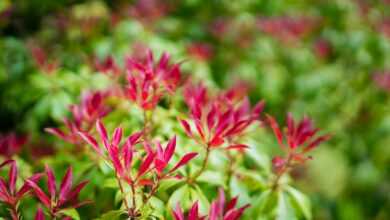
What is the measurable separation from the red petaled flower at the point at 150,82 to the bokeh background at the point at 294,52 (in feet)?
3.58

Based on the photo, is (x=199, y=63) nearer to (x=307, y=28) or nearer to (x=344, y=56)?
(x=307, y=28)

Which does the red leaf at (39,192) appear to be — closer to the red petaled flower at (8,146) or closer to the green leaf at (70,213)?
the green leaf at (70,213)

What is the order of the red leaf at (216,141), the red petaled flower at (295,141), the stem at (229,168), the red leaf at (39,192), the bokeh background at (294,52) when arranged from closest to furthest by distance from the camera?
the red leaf at (39,192), the red leaf at (216,141), the red petaled flower at (295,141), the stem at (229,168), the bokeh background at (294,52)

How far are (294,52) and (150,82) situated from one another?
2014 millimetres

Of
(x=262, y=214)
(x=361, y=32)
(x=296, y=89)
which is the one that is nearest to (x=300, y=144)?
(x=262, y=214)

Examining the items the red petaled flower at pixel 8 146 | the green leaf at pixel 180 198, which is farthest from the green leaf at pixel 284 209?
the red petaled flower at pixel 8 146

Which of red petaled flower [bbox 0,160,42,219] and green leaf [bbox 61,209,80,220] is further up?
red petaled flower [bbox 0,160,42,219]

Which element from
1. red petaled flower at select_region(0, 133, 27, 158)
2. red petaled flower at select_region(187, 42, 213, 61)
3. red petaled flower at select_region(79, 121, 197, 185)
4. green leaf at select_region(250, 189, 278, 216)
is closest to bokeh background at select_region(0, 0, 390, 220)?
red petaled flower at select_region(187, 42, 213, 61)

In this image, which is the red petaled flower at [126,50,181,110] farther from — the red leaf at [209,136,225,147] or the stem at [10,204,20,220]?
the stem at [10,204,20,220]

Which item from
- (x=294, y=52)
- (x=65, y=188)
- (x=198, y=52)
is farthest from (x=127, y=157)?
(x=294, y=52)

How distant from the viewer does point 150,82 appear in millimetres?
1175

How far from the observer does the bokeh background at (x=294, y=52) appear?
96.7 inches

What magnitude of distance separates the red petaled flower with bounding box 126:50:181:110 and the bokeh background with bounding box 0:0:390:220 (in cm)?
109

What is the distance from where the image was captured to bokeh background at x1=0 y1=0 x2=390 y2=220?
8.05 feet
